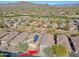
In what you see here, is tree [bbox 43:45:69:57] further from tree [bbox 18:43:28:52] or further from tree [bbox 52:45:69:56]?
tree [bbox 18:43:28:52]

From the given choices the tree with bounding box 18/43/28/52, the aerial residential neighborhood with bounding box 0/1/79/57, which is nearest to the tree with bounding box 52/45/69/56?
the aerial residential neighborhood with bounding box 0/1/79/57

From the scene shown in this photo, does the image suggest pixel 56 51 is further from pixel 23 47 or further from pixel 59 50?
pixel 23 47

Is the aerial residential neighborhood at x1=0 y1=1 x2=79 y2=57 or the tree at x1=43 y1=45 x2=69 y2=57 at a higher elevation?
the aerial residential neighborhood at x1=0 y1=1 x2=79 y2=57

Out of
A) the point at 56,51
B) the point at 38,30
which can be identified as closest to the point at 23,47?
the point at 38,30

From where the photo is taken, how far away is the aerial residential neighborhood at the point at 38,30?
2.45 meters

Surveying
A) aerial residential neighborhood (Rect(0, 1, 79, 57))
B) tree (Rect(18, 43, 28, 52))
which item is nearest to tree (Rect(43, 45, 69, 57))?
aerial residential neighborhood (Rect(0, 1, 79, 57))

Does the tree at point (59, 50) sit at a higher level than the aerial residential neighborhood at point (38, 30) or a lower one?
lower

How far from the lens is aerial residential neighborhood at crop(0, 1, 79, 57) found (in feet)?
8.04

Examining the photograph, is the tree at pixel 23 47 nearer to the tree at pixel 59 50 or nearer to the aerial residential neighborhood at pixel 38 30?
the aerial residential neighborhood at pixel 38 30

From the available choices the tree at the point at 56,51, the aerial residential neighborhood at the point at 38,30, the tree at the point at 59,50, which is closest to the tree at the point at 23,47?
the aerial residential neighborhood at the point at 38,30

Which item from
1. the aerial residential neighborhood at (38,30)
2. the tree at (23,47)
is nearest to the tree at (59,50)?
the aerial residential neighborhood at (38,30)

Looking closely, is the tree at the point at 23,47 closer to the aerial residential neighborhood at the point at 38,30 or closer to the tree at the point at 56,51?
the aerial residential neighborhood at the point at 38,30

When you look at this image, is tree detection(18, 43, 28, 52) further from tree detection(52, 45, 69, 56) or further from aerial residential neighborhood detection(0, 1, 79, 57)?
tree detection(52, 45, 69, 56)

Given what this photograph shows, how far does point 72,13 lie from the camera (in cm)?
258
